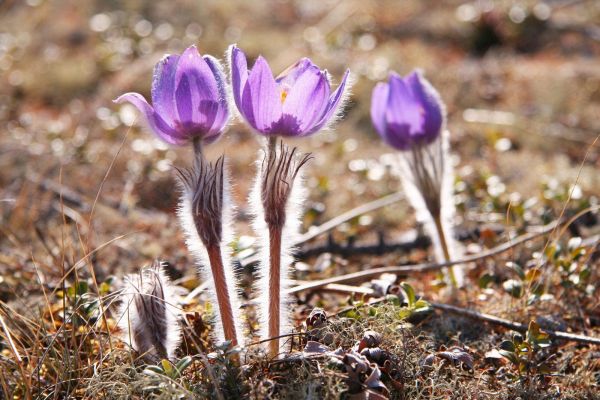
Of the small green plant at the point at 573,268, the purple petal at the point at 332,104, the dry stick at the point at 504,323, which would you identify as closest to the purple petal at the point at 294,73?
the purple petal at the point at 332,104

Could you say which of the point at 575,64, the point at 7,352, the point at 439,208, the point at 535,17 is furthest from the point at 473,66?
the point at 7,352

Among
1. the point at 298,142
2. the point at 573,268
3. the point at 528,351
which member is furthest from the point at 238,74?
the point at 298,142

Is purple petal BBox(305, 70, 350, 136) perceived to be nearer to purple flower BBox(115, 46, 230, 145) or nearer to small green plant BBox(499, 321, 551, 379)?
purple flower BBox(115, 46, 230, 145)

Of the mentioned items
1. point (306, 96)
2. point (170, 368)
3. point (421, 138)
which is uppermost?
→ point (306, 96)

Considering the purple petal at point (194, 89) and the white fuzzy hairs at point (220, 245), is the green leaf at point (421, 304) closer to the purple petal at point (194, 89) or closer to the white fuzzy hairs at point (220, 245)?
the white fuzzy hairs at point (220, 245)

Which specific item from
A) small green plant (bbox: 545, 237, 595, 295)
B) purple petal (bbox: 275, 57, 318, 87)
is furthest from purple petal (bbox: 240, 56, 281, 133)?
small green plant (bbox: 545, 237, 595, 295)

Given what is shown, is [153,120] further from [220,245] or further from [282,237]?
[282,237]
